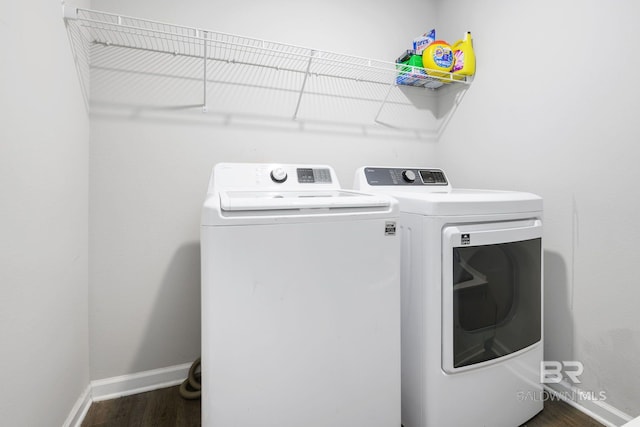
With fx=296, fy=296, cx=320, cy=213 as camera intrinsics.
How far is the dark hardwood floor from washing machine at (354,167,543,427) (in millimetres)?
122

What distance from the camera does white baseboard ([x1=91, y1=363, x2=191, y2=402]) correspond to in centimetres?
151

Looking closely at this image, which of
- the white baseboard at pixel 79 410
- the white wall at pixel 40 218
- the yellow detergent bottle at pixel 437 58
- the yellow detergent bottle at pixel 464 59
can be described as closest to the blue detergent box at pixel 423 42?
the yellow detergent bottle at pixel 437 58

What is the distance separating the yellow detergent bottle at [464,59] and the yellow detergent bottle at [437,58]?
0.20 feet

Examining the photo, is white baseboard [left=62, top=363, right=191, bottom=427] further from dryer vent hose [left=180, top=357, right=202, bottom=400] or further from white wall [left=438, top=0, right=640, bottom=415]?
white wall [left=438, top=0, right=640, bottom=415]

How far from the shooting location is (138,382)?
5.15ft

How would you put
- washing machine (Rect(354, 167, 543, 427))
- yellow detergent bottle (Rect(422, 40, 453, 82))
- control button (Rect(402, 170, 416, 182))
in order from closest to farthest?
1. washing machine (Rect(354, 167, 543, 427))
2. control button (Rect(402, 170, 416, 182))
3. yellow detergent bottle (Rect(422, 40, 453, 82))

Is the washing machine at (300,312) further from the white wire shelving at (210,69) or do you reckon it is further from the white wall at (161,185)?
the white wire shelving at (210,69)

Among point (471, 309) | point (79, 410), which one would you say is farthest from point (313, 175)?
point (79, 410)

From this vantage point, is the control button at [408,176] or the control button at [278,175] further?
the control button at [408,176]

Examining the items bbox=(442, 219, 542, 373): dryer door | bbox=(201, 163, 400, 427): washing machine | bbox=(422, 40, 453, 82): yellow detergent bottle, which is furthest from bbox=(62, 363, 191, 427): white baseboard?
bbox=(422, 40, 453, 82): yellow detergent bottle

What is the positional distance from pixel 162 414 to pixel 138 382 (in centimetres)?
27

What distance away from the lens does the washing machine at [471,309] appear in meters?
1.14

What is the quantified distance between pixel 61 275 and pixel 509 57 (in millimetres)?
2477

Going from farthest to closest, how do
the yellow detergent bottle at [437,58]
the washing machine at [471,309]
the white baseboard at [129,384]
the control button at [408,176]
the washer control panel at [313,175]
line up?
the yellow detergent bottle at [437,58] → the control button at [408,176] → the washer control panel at [313,175] → the white baseboard at [129,384] → the washing machine at [471,309]
